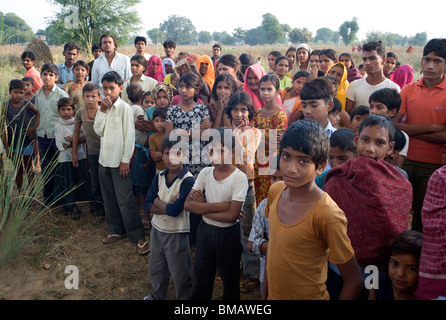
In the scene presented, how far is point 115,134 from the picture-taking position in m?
3.33

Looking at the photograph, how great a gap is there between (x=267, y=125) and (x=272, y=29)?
267 feet

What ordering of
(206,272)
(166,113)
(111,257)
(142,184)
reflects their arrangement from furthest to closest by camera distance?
(142,184)
(166,113)
(111,257)
(206,272)

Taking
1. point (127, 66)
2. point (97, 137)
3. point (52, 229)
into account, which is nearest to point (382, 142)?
point (97, 137)

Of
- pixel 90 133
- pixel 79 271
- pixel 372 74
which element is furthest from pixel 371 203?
pixel 90 133

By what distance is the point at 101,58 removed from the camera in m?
5.41

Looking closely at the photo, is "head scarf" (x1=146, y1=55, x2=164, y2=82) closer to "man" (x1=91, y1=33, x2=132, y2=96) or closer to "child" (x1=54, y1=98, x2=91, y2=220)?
"man" (x1=91, y1=33, x2=132, y2=96)

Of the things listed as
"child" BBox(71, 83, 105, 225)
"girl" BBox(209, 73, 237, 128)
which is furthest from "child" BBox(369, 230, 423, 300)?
"child" BBox(71, 83, 105, 225)

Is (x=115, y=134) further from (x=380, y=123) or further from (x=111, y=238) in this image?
(x=380, y=123)

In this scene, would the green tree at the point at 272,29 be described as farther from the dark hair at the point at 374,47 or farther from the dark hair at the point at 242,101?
the dark hair at the point at 242,101

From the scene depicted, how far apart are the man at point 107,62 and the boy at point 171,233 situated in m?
3.37

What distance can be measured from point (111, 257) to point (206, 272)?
1.44m

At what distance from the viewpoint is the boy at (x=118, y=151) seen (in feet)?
10.9

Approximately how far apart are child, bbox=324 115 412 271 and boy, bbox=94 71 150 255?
228cm
